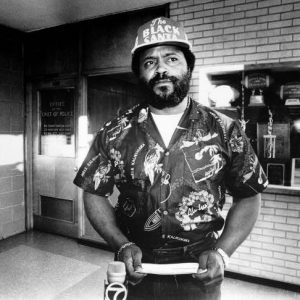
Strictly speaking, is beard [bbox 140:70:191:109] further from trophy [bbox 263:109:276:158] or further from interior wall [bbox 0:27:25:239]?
interior wall [bbox 0:27:25:239]

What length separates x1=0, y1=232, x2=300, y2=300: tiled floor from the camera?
3057mm

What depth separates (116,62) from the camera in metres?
4.02

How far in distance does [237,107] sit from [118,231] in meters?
2.45

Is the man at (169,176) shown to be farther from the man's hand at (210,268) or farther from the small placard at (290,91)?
the small placard at (290,91)

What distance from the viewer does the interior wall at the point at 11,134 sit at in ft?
14.7

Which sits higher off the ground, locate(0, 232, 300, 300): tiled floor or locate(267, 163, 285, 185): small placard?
locate(267, 163, 285, 185): small placard

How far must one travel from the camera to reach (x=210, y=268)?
114cm

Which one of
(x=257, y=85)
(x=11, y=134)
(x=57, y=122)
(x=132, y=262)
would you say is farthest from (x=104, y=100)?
(x=132, y=262)

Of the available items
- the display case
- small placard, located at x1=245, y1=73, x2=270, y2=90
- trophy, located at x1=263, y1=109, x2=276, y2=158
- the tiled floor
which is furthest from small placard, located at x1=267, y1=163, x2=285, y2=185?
the tiled floor

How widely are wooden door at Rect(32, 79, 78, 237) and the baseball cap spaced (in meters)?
3.15

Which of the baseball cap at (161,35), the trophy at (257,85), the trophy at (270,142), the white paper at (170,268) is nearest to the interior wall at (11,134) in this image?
the trophy at (257,85)

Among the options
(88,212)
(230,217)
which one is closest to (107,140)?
(88,212)

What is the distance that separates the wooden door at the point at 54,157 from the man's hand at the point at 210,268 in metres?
3.54

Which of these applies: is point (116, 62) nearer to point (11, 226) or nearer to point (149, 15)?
point (149, 15)
